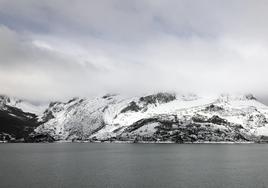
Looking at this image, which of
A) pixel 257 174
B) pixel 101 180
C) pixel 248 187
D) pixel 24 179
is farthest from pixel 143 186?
pixel 257 174

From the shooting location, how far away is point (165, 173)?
15012 centimetres

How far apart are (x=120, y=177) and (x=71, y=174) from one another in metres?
21.4

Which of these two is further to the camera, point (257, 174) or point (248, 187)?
point (257, 174)

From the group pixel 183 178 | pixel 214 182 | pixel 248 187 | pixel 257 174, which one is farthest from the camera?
pixel 257 174

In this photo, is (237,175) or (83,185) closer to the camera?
(83,185)

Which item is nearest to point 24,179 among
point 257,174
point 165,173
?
point 165,173

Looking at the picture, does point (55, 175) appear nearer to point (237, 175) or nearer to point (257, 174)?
point (237, 175)

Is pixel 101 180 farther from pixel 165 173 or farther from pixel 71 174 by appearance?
pixel 165 173

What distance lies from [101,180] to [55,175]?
22.1m

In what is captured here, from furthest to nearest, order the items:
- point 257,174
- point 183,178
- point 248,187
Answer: point 257,174 → point 183,178 → point 248,187

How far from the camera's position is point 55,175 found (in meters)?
140

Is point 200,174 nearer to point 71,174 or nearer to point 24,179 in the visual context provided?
point 71,174

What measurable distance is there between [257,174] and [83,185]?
242ft

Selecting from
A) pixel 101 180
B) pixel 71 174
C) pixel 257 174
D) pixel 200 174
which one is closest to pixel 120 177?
pixel 101 180
